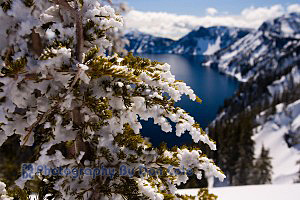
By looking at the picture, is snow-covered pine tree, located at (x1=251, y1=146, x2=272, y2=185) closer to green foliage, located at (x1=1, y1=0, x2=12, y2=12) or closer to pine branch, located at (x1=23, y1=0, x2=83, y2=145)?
pine branch, located at (x1=23, y1=0, x2=83, y2=145)

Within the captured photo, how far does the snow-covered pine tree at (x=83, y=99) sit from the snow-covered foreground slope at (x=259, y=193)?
292 inches

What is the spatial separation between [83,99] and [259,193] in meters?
10.4

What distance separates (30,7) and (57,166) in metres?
2.24

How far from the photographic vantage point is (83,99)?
349 centimetres

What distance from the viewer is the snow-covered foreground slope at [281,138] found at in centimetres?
5858

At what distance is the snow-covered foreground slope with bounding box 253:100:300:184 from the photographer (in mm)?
58578

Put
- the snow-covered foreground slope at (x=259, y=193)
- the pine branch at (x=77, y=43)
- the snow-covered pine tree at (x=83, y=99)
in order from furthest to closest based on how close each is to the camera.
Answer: the snow-covered foreground slope at (x=259, y=193)
the pine branch at (x=77, y=43)
the snow-covered pine tree at (x=83, y=99)

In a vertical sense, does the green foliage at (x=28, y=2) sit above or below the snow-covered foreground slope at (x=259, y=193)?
above

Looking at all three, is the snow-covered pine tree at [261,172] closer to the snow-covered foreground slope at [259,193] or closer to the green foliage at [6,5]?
the snow-covered foreground slope at [259,193]

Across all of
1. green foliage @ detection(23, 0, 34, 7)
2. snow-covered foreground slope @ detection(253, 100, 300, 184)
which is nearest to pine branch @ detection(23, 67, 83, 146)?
green foliage @ detection(23, 0, 34, 7)

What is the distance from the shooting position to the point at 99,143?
408cm

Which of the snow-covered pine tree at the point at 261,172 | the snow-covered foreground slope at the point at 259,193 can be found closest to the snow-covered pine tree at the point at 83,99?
the snow-covered foreground slope at the point at 259,193

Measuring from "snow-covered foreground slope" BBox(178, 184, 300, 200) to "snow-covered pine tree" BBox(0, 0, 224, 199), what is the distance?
24.3 ft

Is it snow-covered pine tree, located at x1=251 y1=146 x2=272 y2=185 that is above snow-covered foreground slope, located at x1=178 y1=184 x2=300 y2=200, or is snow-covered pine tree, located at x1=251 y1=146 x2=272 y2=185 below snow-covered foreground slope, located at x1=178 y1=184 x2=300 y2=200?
below
